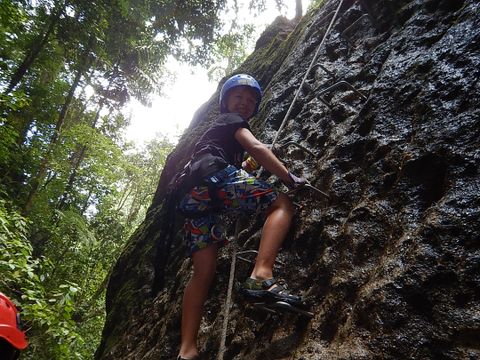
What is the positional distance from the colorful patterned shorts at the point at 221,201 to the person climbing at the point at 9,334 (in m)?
2.46

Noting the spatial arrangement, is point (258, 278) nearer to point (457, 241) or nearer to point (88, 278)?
point (457, 241)

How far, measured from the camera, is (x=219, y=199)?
9.35ft

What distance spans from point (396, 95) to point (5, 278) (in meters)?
6.29

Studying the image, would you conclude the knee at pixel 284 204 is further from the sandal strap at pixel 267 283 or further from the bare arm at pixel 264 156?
the sandal strap at pixel 267 283

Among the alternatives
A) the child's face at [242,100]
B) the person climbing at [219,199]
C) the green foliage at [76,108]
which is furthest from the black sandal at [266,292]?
the green foliage at [76,108]

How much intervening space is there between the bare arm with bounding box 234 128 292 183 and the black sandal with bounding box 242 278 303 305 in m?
0.80

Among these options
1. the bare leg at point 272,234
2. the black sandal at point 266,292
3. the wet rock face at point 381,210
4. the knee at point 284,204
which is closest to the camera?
the wet rock face at point 381,210

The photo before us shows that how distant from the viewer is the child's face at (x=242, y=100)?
10.9ft

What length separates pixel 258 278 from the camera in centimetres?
241

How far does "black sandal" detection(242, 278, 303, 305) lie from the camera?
2.22 metres

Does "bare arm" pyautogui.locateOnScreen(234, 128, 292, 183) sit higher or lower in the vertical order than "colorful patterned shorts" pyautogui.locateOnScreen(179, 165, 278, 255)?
higher

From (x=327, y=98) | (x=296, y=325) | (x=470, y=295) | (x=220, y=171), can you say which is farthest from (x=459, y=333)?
(x=327, y=98)

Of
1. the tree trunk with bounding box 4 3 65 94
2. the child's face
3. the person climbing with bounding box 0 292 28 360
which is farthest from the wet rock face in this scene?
the tree trunk with bounding box 4 3 65 94

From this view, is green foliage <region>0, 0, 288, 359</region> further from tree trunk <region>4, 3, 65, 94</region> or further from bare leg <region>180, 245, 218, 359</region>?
bare leg <region>180, 245, 218, 359</region>
